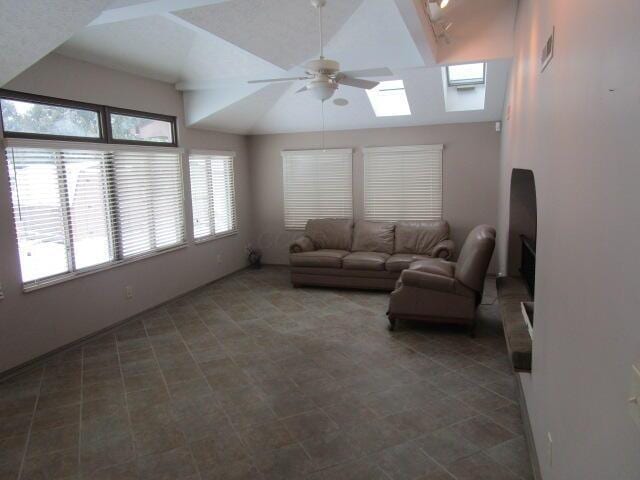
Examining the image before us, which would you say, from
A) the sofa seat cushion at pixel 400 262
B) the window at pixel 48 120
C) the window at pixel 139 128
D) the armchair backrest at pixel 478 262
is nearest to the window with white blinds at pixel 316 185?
the sofa seat cushion at pixel 400 262

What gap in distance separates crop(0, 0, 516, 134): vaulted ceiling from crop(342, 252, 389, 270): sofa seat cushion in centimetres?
215

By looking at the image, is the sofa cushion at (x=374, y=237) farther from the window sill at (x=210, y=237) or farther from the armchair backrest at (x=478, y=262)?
the armchair backrest at (x=478, y=262)

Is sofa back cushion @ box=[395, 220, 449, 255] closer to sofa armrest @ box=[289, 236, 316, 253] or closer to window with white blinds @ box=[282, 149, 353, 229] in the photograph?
window with white blinds @ box=[282, 149, 353, 229]

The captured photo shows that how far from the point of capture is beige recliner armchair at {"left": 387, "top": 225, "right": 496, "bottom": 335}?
4.28 metres

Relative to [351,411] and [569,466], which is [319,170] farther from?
[569,466]

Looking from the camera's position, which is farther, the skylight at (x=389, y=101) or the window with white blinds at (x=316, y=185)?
the window with white blinds at (x=316, y=185)

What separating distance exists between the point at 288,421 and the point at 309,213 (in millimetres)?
4831

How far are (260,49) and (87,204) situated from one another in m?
→ 2.31

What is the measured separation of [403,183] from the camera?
22.5 feet

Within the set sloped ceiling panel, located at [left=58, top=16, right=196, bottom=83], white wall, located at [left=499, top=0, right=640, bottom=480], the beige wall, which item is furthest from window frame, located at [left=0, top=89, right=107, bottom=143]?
white wall, located at [left=499, top=0, right=640, bottom=480]

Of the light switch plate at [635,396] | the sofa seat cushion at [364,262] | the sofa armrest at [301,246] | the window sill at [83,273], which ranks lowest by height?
the sofa seat cushion at [364,262]

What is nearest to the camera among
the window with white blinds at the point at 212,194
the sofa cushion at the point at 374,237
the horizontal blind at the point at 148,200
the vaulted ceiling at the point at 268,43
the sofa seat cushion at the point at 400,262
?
the vaulted ceiling at the point at 268,43

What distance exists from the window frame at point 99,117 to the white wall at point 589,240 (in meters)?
4.01

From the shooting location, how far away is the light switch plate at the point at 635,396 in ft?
3.09
